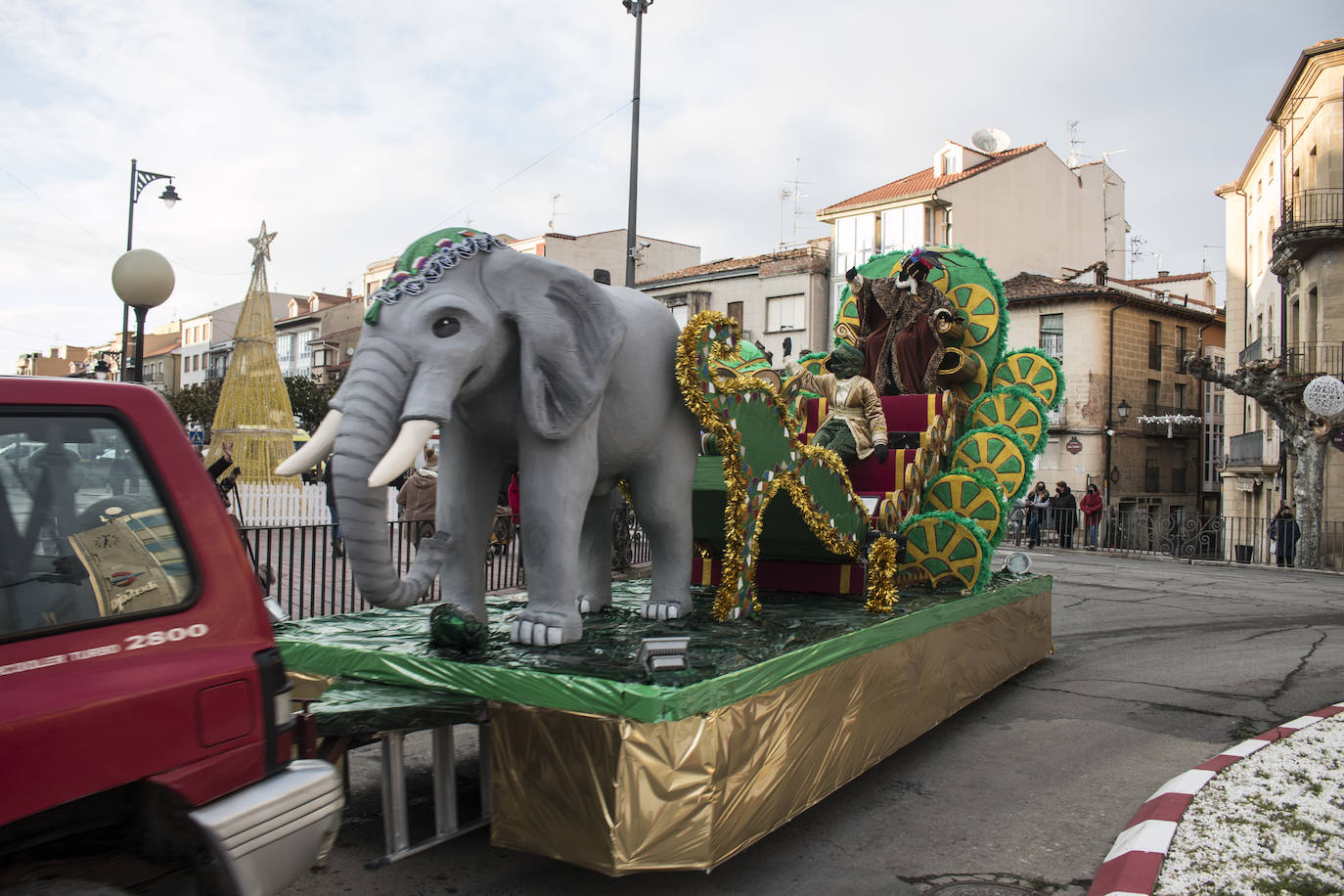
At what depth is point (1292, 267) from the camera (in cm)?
2292

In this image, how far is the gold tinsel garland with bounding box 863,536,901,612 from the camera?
536 centimetres

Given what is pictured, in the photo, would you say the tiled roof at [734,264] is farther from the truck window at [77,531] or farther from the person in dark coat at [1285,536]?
the truck window at [77,531]

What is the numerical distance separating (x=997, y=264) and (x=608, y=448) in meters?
31.3

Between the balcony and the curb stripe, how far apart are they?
65.7 feet

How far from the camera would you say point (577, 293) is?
4.09 metres

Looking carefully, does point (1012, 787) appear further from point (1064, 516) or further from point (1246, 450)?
point (1246, 450)

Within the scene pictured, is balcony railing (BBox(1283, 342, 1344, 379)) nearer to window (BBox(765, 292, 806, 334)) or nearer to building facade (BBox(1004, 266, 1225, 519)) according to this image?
building facade (BBox(1004, 266, 1225, 519))

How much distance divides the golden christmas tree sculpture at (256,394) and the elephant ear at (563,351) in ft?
54.7

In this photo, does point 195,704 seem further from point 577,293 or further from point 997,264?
point 997,264

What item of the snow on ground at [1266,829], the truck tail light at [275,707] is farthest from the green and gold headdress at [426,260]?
the snow on ground at [1266,829]

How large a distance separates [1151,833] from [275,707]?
328 centimetres

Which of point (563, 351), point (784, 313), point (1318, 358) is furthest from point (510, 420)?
point (784, 313)

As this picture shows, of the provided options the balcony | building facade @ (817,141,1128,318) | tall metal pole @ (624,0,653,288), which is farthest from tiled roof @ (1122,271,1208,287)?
tall metal pole @ (624,0,653,288)

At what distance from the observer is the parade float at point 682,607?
3.36 meters
